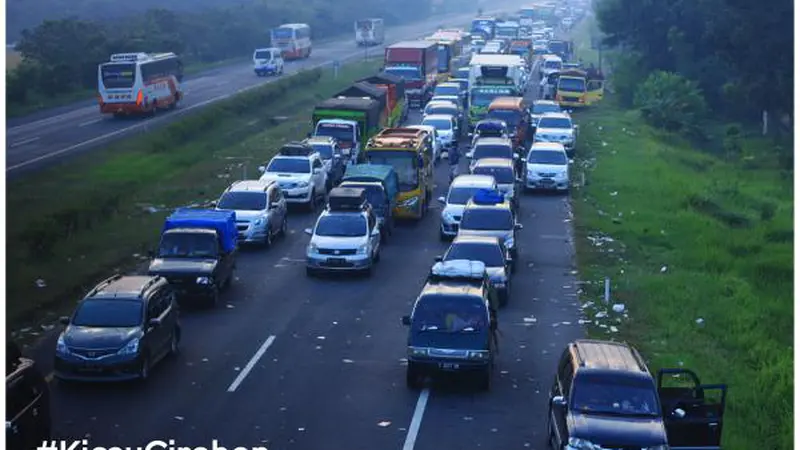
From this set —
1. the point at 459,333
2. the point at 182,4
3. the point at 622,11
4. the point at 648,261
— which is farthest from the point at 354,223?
the point at 182,4

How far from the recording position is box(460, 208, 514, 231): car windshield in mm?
33031

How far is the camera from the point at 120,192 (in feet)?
142

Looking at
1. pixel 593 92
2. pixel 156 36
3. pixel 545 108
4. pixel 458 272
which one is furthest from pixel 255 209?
pixel 156 36

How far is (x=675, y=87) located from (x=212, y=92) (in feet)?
95.1

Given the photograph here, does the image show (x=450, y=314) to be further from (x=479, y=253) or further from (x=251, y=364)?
(x=479, y=253)

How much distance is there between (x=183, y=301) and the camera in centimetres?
2781

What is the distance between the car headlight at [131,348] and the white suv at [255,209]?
43.1 ft

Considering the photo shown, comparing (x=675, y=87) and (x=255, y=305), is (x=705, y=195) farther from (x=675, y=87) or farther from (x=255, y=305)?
(x=675, y=87)

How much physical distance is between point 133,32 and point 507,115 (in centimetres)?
5104

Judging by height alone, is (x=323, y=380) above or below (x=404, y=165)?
below

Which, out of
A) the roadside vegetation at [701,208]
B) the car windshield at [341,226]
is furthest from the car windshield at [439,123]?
the car windshield at [341,226]

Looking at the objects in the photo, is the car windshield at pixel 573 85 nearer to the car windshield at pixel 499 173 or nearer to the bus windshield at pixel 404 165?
the car windshield at pixel 499 173

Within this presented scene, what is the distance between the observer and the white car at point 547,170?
45.7 metres

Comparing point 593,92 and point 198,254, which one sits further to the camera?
point 593,92
